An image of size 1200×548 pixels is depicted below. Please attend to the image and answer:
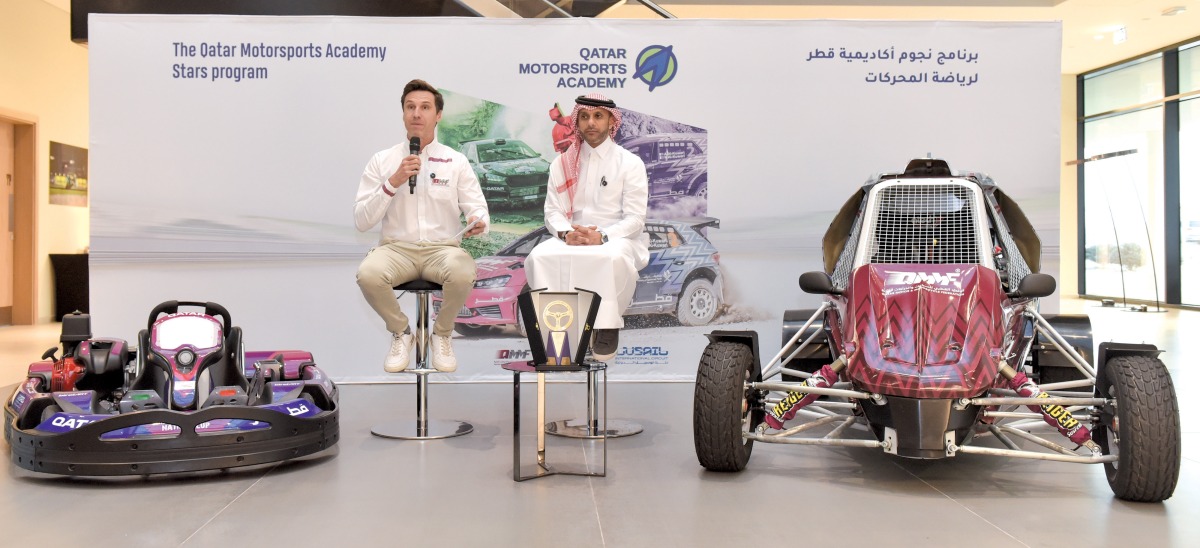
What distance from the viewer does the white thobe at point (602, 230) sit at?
5133 millimetres

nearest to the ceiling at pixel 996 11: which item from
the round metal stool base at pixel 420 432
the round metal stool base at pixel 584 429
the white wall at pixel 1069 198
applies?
the white wall at pixel 1069 198

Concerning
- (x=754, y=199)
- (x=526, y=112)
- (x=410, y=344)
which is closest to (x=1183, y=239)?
Answer: (x=754, y=199)

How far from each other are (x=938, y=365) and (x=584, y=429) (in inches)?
77.7

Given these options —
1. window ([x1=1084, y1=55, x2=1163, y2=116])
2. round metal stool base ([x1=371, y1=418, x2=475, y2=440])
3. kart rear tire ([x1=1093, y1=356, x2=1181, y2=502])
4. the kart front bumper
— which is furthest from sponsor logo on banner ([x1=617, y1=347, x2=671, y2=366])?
window ([x1=1084, y1=55, x2=1163, y2=116])

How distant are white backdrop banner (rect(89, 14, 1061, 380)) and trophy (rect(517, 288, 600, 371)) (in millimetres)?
2821

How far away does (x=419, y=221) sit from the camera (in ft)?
17.8

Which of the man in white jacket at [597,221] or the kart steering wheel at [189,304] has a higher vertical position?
the man in white jacket at [597,221]

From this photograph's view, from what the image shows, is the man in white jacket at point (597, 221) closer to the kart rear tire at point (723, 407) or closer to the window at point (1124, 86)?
the kart rear tire at point (723, 407)

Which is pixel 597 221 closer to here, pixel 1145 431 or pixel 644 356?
pixel 644 356

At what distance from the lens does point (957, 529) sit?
11.2 feet

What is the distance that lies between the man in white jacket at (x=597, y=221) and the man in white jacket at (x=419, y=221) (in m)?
0.40

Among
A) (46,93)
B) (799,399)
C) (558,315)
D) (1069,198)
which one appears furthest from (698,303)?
(1069,198)

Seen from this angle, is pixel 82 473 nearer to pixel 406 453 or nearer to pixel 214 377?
pixel 214 377

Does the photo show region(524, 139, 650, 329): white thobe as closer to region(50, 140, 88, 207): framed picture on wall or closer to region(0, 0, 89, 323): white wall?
region(0, 0, 89, 323): white wall
